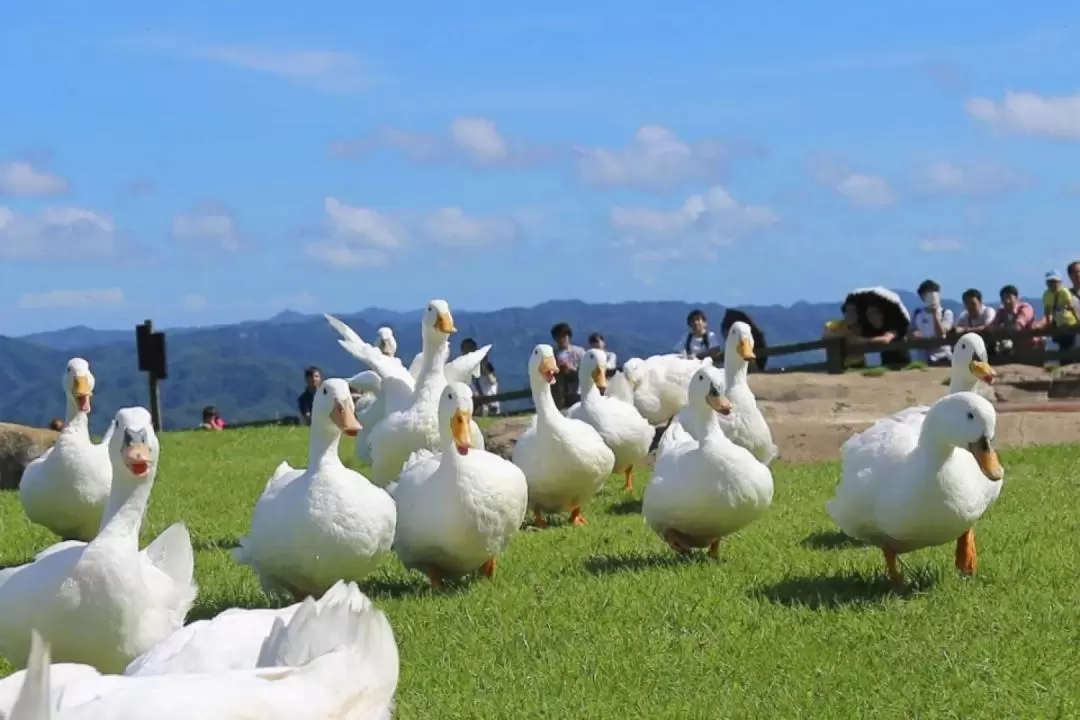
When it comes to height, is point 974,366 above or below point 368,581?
above

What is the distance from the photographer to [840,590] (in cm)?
777

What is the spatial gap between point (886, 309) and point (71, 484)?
14412 millimetres

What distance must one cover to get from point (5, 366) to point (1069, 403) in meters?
109

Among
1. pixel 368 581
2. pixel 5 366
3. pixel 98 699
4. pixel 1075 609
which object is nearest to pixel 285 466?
pixel 368 581

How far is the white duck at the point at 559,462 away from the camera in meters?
10.6

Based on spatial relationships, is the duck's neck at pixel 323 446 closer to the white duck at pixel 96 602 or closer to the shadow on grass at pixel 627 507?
the white duck at pixel 96 602

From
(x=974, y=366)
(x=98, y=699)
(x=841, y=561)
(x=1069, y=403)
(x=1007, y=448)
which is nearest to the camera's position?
(x=98, y=699)

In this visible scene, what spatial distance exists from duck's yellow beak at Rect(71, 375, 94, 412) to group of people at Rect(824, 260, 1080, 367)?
12.4 metres

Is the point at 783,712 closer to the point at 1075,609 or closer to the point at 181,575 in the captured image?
the point at 1075,609

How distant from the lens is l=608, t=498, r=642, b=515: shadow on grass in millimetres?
11469

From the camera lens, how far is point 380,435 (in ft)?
35.6

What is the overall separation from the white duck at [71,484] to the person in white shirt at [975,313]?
13.1 metres

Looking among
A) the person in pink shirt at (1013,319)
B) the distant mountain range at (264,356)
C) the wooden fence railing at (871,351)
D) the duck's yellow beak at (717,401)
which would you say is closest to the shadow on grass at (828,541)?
the duck's yellow beak at (717,401)

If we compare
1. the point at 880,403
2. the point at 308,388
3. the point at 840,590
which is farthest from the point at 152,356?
the point at 840,590
